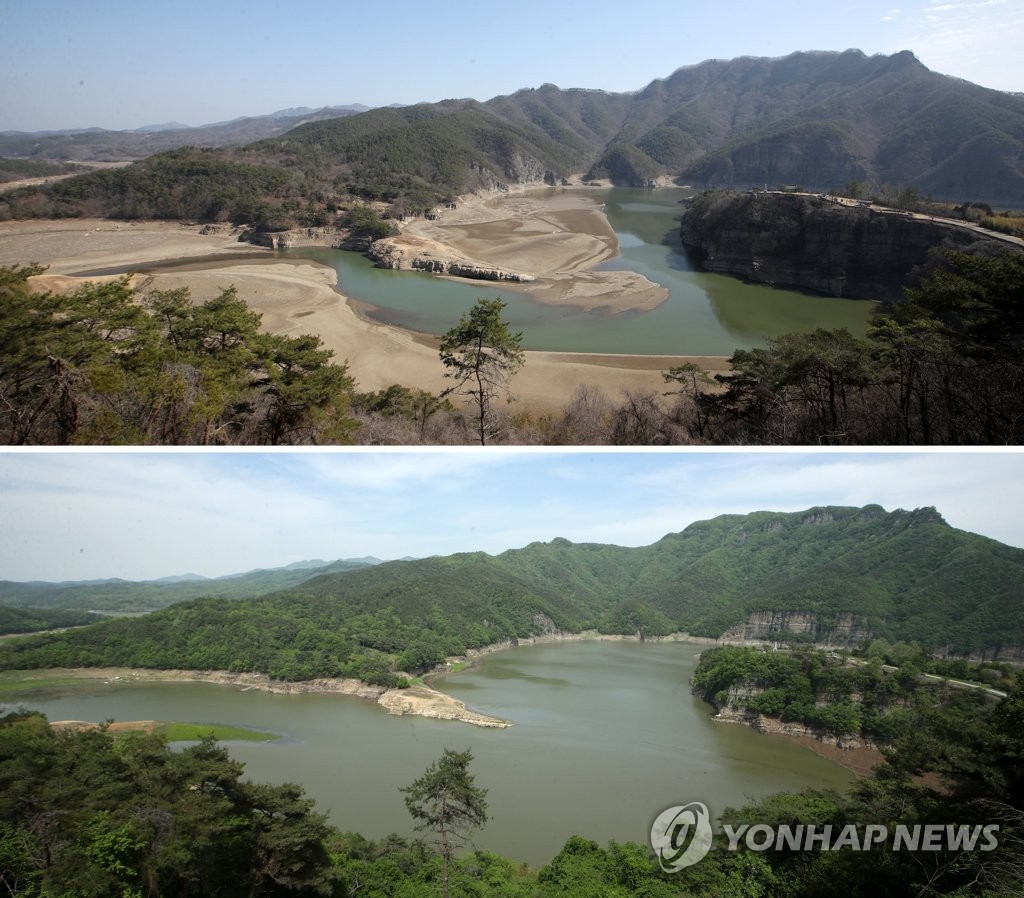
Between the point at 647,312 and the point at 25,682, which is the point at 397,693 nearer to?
the point at 25,682

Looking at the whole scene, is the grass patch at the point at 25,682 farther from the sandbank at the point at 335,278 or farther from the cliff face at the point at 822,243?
the cliff face at the point at 822,243

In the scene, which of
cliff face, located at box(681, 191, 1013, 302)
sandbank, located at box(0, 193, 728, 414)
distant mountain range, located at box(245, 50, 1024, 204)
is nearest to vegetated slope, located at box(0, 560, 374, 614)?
sandbank, located at box(0, 193, 728, 414)

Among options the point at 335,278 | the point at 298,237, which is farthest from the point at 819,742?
the point at 298,237

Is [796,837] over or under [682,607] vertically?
over

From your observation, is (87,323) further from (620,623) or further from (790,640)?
(620,623)

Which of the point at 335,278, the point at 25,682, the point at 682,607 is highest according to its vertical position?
the point at 335,278

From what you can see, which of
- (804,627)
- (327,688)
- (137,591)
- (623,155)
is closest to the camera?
(137,591)

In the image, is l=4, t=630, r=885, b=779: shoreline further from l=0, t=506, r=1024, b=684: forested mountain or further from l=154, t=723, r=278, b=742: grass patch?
l=154, t=723, r=278, b=742: grass patch

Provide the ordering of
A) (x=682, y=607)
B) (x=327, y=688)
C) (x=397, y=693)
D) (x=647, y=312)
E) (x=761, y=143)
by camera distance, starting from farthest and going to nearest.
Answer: (x=761, y=143), (x=682, y=607), (x=647, y=312), (x=327, y=688), (x=397, y=693)
